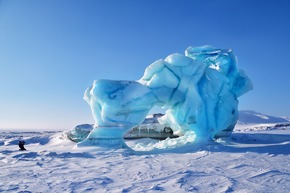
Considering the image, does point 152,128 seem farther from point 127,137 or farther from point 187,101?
point 187,101

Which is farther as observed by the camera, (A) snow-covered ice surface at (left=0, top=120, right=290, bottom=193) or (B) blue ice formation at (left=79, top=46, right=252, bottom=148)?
(B) blue ice formation at (left=79, top=46, right=252, bottom=148)

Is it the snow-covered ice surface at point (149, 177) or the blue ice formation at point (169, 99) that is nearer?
the snow-covered ice surface at point (149, 177)

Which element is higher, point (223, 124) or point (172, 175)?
point (223, 124)

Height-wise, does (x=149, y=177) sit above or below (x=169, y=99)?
below

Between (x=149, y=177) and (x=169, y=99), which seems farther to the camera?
(x=169, y=99)

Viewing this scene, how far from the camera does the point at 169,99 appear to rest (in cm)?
1264

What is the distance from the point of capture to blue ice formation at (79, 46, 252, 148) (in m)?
11.1

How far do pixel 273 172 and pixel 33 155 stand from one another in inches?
272

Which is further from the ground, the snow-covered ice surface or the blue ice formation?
the blue ice formation

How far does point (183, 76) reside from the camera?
487 inches

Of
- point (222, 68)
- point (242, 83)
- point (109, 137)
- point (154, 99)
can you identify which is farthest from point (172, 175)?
point (242, 83)

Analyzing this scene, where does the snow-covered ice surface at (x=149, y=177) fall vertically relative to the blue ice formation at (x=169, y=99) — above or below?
below

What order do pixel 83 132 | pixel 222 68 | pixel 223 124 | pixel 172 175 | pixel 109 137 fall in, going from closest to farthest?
pixel 172 175, pixel 109 137, pixel 223 124, pixel 222 68, pixel 83 132

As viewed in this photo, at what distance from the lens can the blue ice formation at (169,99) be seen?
11078 millimetres
